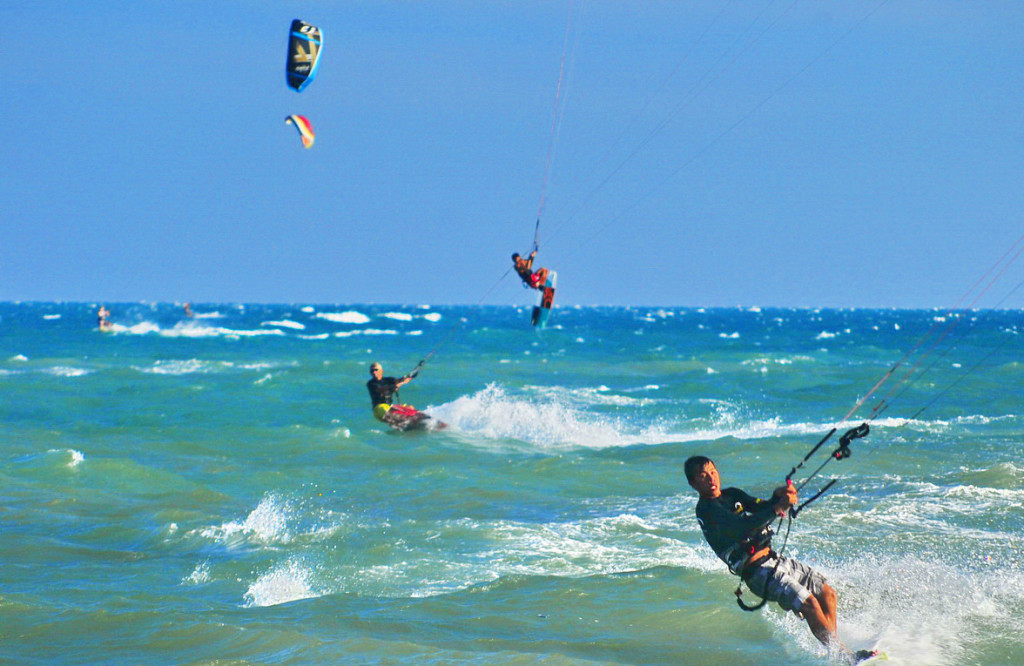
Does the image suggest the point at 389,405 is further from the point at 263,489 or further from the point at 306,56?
the point at 306,56

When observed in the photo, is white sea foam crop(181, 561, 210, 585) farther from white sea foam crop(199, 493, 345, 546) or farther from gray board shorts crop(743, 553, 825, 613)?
gray board shorts crop(743, 553, 825, 613)

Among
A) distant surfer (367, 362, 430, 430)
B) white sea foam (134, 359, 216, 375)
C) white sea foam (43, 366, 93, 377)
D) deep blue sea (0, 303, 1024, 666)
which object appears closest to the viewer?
deep blue sea (0, 303, 1024, 666)

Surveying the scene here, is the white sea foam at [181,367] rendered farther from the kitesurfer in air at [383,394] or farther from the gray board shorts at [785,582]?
the gray board shorts at [785,582]

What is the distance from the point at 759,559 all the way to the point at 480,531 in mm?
4444

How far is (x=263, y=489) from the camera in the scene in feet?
43.2

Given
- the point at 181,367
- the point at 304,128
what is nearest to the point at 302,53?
the point at 304,128

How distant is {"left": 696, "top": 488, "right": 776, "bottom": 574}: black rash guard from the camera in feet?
19.9

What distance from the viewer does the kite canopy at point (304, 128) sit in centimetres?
1636

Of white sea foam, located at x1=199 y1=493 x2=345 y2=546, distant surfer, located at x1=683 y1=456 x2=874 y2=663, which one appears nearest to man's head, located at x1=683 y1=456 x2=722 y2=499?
distant surfer, located at x1=683 y1=456 x2=874 y2=663

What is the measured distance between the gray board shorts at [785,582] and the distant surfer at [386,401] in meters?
10.1

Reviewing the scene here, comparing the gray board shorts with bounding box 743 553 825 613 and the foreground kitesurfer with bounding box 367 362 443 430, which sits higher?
the foreground kitesurfer with bounding box 367 362 443 430

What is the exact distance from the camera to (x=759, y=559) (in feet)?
20.3

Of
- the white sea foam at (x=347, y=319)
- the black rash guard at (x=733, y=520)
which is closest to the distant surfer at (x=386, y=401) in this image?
the black rash guard at (x=733, y=520)

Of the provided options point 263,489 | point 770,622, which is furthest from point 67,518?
point 770,622
